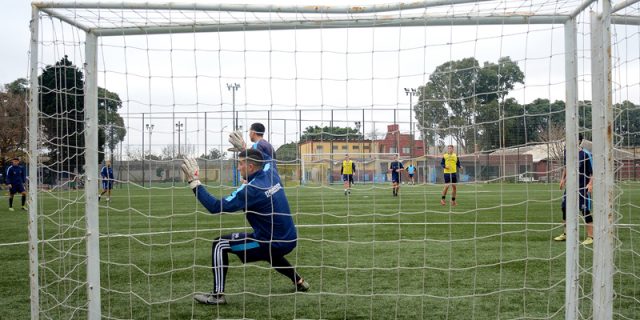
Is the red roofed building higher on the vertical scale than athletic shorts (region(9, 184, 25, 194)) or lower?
higher

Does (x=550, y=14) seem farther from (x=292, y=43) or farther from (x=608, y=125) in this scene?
(x=292, y=43)

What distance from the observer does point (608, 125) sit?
13.9 feet

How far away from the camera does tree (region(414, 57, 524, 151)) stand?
5172 millimetres

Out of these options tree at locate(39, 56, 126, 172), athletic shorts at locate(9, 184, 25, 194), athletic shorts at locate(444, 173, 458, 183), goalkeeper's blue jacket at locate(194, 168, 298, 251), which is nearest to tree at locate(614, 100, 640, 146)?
goalkeeper's blue jacket at locate(194, 168, 298, 251)

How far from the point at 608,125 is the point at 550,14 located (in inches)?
40.1

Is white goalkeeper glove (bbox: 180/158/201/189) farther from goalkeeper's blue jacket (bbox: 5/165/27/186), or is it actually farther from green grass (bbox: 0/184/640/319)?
goalkeeper's blue jacket (bbox: 5/165/27/186)

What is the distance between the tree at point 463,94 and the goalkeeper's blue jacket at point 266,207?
1.65 metres

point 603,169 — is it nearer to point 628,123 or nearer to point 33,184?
point 628,123

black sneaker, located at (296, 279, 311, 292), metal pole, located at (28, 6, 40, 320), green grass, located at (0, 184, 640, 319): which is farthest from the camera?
black sneaker, located at (296, 279, 311, 292)

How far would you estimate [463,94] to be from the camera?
237 inches

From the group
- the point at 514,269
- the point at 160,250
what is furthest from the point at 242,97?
the point at 160,250

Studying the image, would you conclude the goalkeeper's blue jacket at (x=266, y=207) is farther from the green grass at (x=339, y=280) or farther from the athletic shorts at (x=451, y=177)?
the athletic shorts at (x=451, y=177)

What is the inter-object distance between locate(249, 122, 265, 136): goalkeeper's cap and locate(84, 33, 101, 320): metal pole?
5.83 feet

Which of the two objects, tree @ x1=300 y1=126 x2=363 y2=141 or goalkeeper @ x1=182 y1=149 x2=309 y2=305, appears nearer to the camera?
goalkeeper @ x1=182 y1=149 x2=309 y2=305
